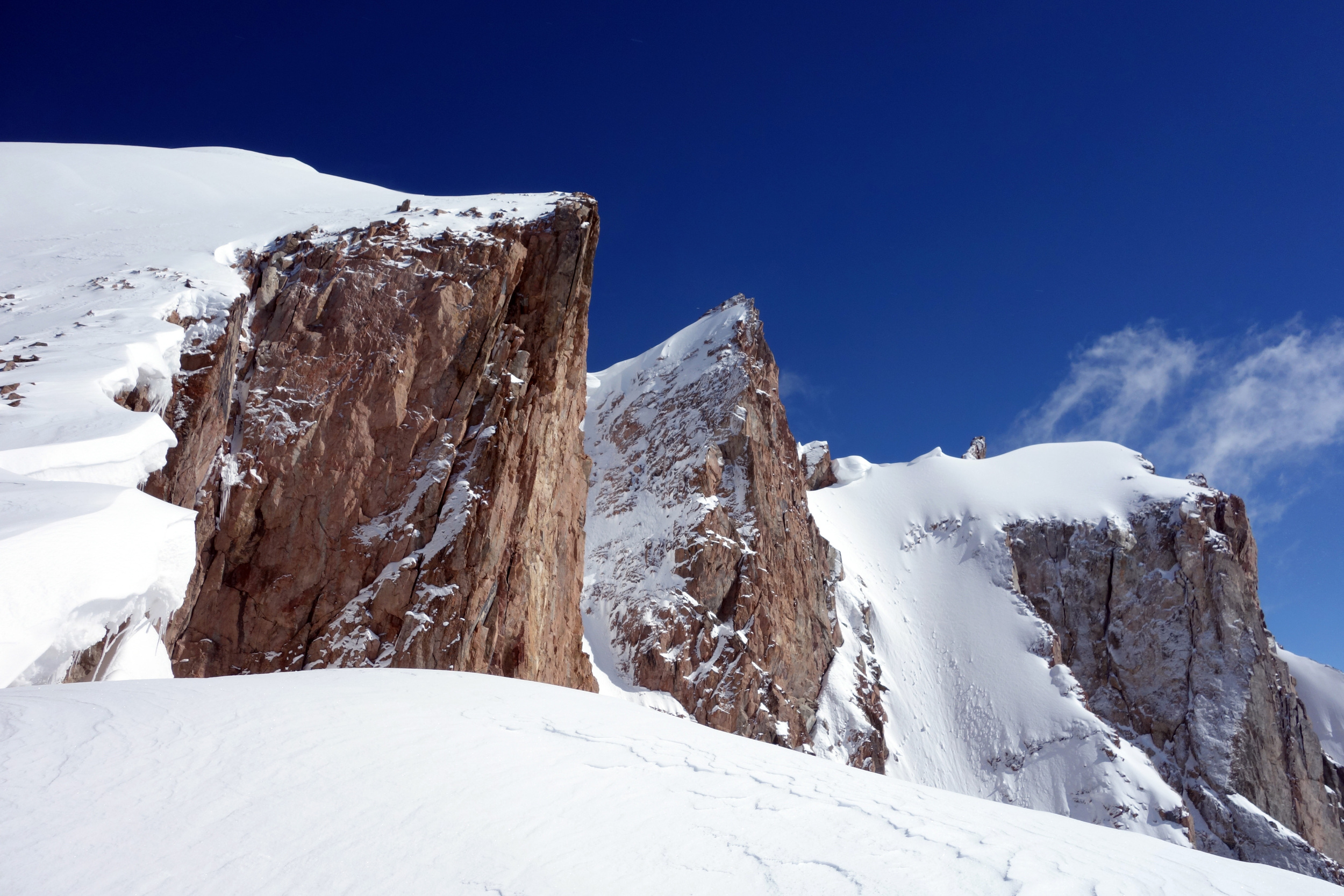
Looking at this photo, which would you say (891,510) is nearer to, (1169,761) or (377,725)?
(1169,761)

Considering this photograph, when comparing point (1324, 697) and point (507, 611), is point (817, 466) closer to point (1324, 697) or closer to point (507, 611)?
point (1324, 697)

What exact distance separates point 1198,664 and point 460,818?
232 ft

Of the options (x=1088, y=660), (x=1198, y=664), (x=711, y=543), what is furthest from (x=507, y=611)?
(x=1198, y=664)

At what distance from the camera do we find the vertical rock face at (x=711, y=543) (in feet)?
133

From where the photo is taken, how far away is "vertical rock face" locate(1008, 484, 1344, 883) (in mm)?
52531

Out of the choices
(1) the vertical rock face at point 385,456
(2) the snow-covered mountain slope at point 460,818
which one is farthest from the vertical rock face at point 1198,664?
(2) the snow-covered mountain slope at point 460,818

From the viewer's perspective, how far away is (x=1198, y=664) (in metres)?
58.1

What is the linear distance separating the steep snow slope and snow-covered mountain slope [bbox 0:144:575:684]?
3996cm

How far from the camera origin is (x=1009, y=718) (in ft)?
173

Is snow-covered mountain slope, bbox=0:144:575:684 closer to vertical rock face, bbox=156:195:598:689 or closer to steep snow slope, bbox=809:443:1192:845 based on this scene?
vertical rock face, bbox=156:195:598:689

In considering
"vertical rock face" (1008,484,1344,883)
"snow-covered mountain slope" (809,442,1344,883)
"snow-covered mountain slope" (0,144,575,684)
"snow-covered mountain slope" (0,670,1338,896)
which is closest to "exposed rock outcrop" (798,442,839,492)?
"snow-covered mountain slope" (809,442,1344,883)

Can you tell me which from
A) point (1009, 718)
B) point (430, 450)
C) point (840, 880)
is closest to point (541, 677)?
point (430, 450)

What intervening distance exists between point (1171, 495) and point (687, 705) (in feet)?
173

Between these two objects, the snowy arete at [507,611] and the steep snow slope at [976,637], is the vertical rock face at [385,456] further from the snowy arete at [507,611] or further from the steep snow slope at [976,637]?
the steep snow slope at [976,637]
